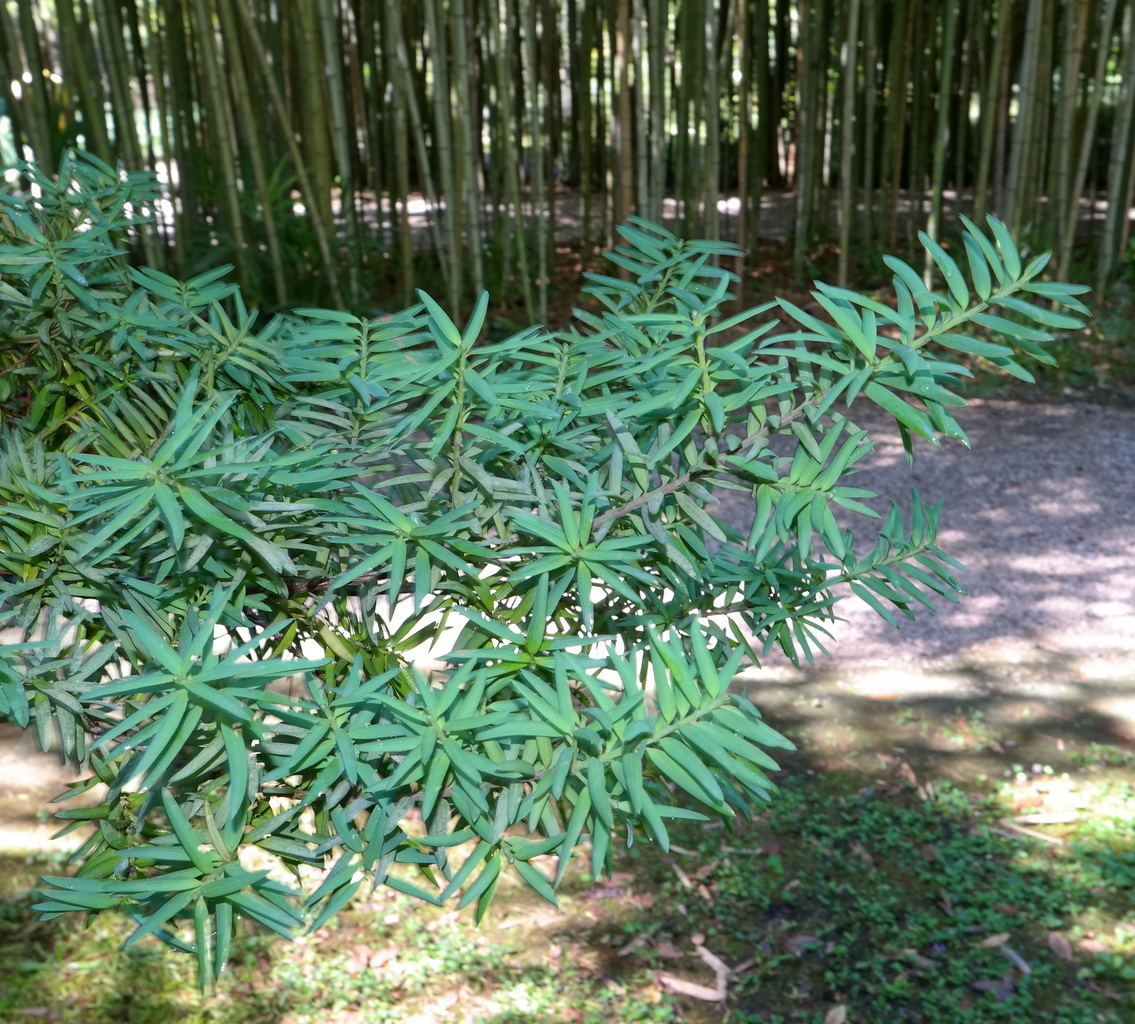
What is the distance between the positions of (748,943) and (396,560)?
1.56 metres

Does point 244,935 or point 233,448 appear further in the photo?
point 244,935

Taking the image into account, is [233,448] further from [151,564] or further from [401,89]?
[401,89]

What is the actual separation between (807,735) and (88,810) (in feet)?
6.55

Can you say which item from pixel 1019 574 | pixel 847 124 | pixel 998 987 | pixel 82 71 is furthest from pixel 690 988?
pixel 847 124

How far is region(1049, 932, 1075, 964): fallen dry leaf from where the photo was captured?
178 centimetres

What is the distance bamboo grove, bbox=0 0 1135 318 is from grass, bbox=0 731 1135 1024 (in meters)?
2.61

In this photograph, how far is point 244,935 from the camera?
5.98ft

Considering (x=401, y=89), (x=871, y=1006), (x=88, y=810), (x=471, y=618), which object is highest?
(x=401, y=89)

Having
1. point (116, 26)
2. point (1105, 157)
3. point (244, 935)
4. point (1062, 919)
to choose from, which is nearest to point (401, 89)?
point (116, 26)

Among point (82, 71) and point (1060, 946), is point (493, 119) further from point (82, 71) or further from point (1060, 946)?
point (1060, 946)

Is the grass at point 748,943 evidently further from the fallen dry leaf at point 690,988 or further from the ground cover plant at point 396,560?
the ground cover plant at point 396,560

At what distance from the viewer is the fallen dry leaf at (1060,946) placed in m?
1.78

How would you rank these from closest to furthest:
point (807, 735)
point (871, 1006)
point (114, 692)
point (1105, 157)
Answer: point (114, 692) → point (871, 1006) → point (807, 735) → point (1105, 157)

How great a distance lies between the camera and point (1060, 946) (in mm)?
1803
